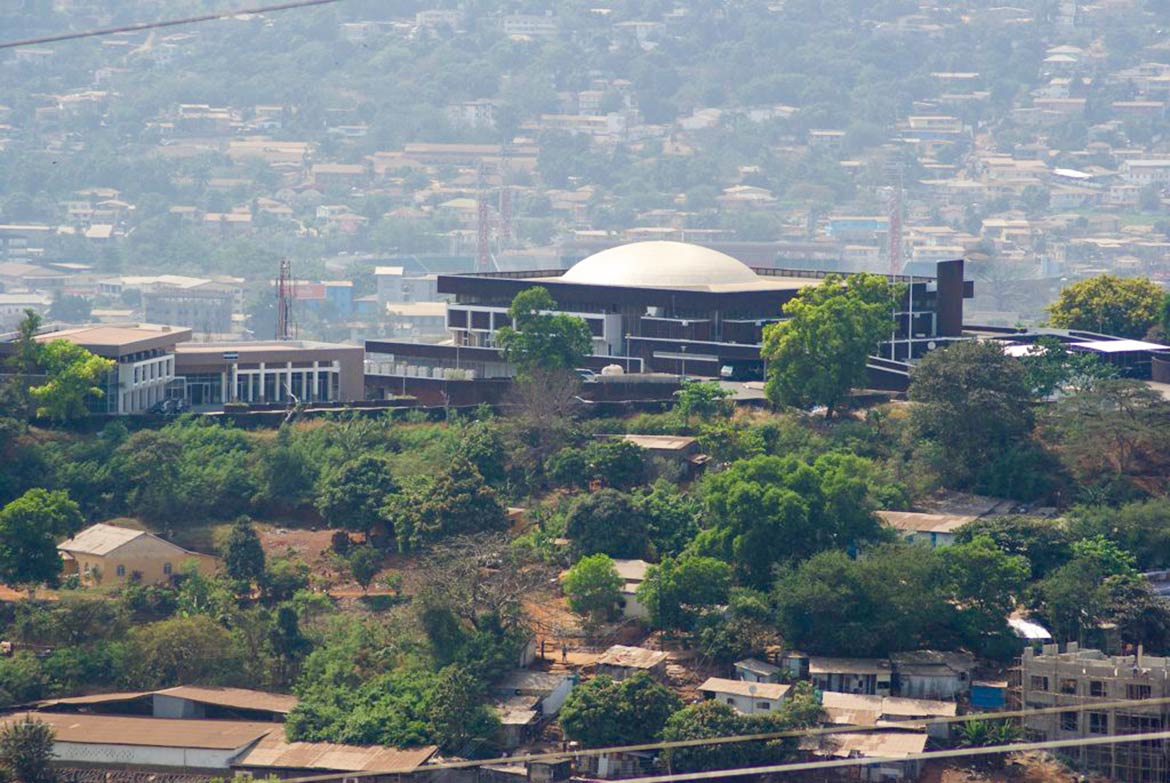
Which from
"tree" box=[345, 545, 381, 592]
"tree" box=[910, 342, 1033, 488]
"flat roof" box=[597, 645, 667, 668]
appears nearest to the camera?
"flat roof" box=[597, 645, 667, 668]

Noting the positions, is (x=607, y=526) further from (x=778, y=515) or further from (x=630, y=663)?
(x=630, y=663)

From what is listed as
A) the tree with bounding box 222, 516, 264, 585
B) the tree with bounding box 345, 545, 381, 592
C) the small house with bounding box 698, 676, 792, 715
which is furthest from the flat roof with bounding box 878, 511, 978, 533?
the tree with bounding box 222, 516, 264, 585

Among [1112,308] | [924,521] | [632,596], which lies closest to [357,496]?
[632,596]

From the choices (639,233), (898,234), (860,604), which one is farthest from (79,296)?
(860,604)

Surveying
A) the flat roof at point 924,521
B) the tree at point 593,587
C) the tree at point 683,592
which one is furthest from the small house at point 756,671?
the flat roof at point 924,521

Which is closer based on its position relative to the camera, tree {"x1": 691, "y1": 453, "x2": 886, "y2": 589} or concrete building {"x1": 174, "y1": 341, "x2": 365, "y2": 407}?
tree {"x1": 691, "y1": 453, "x2": 886, "y2": 589}

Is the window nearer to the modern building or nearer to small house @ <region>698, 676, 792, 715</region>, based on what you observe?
small house @ <region>698, 676, 792, 715</region>
